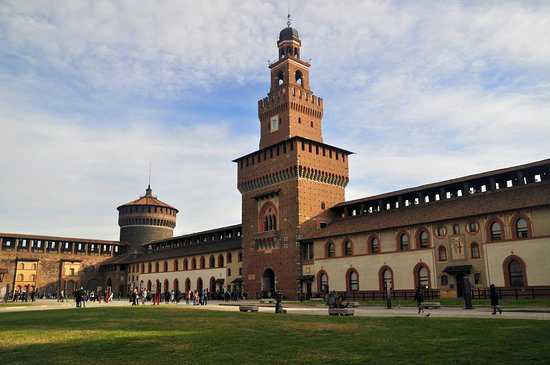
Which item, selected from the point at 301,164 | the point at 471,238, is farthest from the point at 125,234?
the point at 471,238

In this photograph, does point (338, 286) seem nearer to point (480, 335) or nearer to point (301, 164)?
point (301, 164)

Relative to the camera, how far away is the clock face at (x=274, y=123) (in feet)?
208

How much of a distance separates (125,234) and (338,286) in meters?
58.9

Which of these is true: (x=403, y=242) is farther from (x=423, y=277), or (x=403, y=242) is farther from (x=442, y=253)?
(x=442, y=253)

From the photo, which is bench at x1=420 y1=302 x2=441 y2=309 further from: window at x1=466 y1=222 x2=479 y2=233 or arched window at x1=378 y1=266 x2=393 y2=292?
arched window at x1=378 y1=266 x2=393 y2=292

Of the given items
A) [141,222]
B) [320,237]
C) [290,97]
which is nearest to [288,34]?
[290,97]

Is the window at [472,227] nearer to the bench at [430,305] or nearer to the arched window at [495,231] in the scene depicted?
the arched window at [495,231]

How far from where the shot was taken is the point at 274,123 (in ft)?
210

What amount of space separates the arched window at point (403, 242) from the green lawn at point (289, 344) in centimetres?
2637

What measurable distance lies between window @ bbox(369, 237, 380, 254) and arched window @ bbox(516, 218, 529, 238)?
13.0 meters

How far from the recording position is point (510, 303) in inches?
1369

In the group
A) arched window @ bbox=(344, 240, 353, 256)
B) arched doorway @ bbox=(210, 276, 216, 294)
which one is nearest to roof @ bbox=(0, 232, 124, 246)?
arched doorway @ bbox=(210, 276, 216, 294)

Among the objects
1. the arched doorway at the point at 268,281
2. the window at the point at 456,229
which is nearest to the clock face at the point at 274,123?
the arched doorway at the point at 268,281

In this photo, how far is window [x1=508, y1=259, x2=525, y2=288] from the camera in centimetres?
3759
